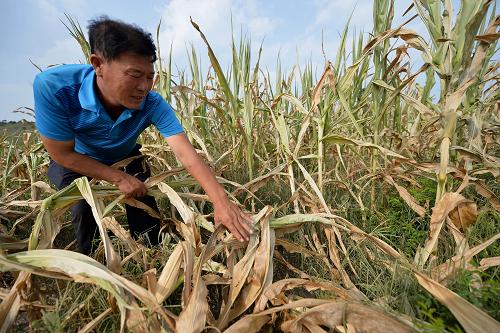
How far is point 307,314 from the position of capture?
1.01 metres

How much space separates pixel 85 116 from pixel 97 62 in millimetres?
271

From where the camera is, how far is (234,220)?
1379mm

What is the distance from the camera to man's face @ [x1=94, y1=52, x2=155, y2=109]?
4.86 ft

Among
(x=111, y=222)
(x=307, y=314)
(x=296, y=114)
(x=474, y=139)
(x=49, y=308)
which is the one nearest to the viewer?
(x=307, y=314)

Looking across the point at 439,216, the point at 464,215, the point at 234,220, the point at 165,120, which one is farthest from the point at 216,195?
the point at 464,215

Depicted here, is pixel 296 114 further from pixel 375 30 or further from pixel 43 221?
pixel 43 221

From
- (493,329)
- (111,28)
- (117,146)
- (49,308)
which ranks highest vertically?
(111,28)

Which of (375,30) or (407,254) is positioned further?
(375,30)

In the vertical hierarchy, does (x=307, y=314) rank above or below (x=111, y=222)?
below

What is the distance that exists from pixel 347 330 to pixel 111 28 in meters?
1.50

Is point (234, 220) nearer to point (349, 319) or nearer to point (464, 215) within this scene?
point (349, 319)

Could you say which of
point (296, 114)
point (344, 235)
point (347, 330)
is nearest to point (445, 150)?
point (344, 235)

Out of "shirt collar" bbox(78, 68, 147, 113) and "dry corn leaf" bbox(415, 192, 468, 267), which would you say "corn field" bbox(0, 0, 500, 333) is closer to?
"dry corn leaf" bbox(415, 192, 468, 267)

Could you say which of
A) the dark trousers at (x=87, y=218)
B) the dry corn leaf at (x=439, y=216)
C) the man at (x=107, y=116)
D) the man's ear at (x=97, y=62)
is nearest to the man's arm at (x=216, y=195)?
the man at (x=107, y=116)
